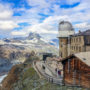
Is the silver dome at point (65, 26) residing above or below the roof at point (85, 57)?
above

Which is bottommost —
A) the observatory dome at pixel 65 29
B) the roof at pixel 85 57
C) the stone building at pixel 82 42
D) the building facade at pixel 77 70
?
the building facade at pixel 77 70

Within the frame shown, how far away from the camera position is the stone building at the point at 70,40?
5140 centimetres

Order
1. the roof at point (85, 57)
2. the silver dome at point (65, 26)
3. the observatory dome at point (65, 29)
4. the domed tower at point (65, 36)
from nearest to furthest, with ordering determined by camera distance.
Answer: the roof at point (85, 57) < the domed tower at point (65, 36) < the observatory dome at point (65, 29) < the silver dome at point (65, 26)

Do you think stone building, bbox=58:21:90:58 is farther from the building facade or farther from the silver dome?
the building facade

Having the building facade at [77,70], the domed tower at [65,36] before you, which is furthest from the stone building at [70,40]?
the building facade at [77,70]

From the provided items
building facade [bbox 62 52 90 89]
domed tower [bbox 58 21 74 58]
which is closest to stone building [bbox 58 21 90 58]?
domed tower [bbox 58 21 74 58]

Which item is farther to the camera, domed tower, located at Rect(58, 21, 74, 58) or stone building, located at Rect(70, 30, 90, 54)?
domed tower, located at Rect(58, 21, 74, 58)

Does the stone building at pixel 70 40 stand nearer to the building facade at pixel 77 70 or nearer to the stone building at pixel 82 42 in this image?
the stone building at pixel 82 42

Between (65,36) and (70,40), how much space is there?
11.0ft

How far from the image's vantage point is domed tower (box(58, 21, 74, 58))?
6181cm

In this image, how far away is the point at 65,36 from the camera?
6247cm

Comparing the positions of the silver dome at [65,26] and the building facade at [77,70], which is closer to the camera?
the building facade at [77,70]

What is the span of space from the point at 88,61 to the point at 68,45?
29.0 m

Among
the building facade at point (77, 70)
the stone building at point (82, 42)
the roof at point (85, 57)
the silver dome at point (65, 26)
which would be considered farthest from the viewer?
the silver dome at point (65, 26)
